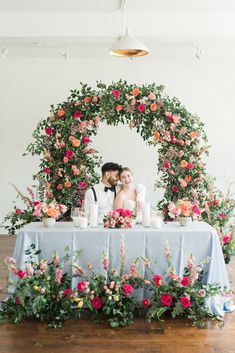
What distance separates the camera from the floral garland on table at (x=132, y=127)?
5289mm

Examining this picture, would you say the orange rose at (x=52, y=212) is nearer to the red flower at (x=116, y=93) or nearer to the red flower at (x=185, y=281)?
the red flower at (x=185, y=281)

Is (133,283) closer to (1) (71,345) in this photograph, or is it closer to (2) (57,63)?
(1) (71,345)

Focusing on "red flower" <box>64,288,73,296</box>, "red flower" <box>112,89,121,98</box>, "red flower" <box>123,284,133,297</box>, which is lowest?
"red flower" <box>64,288,73,296</box>

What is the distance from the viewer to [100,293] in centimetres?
425

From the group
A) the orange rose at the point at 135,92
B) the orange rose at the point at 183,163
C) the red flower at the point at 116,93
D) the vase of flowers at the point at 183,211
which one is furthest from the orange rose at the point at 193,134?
the vase of flowers at the point at 183,211

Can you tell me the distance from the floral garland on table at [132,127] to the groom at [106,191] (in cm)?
13

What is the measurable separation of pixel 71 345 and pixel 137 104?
2.54m

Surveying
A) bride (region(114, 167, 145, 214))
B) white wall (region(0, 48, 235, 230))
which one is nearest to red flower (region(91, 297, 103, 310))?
bride (region(114, 167, 145, 214))

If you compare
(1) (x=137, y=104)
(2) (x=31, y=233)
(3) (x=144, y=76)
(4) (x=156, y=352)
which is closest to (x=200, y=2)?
(1) (x=137, y=104)

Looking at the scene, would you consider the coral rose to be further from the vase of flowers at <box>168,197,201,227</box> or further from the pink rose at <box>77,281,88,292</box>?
the pink rose at <box>77,281,88,292</box>

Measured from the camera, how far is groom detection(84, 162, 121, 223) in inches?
215

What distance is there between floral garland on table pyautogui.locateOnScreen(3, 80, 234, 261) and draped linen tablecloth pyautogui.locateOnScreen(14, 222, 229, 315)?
37.3 inches

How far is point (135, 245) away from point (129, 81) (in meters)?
4.48

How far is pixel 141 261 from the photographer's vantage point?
435 centimetres
